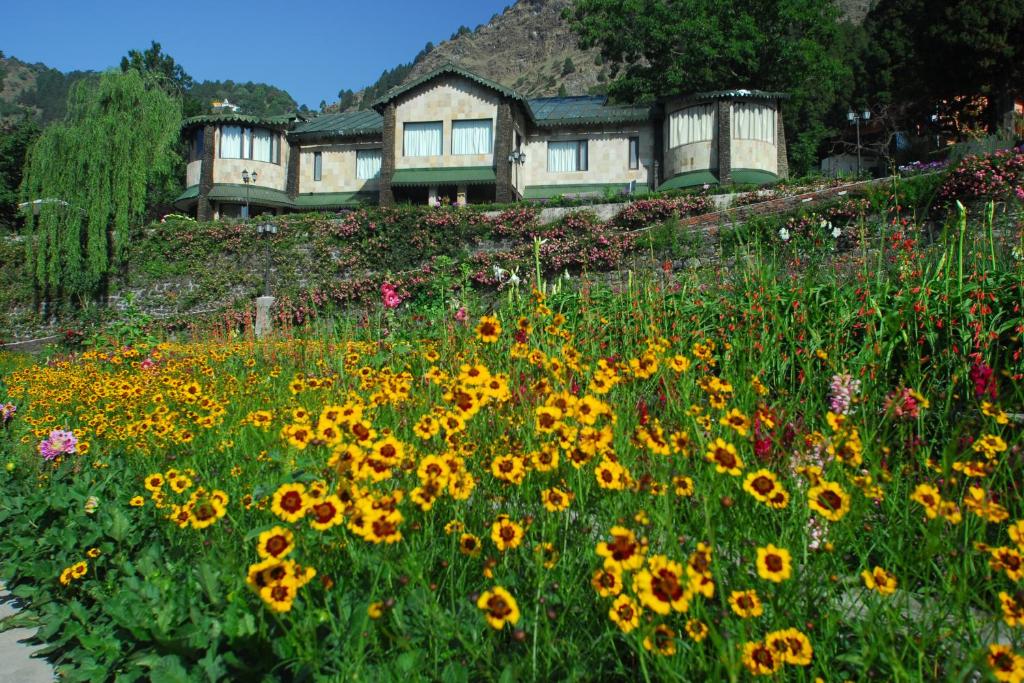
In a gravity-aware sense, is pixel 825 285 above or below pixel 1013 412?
above

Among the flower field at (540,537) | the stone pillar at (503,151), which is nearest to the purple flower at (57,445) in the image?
the flower field at (540,537)

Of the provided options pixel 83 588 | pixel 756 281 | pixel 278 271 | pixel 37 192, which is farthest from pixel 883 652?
pixel 37 192

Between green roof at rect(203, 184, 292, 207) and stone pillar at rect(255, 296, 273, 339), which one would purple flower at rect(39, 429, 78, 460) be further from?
green roof at rect(203, 184, 292, 207)

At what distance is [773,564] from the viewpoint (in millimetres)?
1421

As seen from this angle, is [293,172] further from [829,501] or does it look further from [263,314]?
[829,501]

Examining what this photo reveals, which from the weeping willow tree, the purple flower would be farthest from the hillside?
the purple flower

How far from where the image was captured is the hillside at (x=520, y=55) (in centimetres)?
11950

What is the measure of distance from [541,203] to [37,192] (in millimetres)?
16022

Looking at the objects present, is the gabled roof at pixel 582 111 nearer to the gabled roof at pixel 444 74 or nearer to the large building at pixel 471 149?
the large building at pixel 471 149

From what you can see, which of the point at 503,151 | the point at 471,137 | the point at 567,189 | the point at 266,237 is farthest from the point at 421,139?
the point at 266,237

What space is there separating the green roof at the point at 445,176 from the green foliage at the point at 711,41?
7.36m

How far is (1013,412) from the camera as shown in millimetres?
3346

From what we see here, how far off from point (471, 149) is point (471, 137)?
47cm

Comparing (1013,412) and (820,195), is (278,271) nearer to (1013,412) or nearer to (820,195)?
(820,195)
